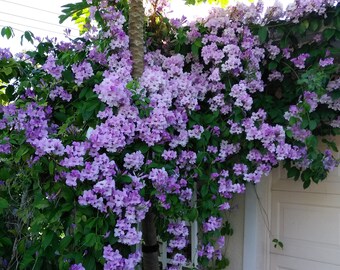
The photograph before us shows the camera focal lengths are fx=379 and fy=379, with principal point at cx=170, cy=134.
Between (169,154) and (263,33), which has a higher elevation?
(263,33)

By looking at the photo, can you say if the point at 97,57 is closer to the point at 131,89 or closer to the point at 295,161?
the point at 131,89

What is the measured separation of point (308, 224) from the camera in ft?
9.89

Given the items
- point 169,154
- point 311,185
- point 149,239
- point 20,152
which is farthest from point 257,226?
point 20,152

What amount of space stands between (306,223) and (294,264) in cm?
36

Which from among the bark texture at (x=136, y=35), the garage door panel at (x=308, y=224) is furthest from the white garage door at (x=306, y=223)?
the bark texture at (x=136, y=35)

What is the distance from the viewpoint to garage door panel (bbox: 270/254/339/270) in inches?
115

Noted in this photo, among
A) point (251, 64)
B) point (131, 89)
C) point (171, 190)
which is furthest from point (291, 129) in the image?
point (131, 89)

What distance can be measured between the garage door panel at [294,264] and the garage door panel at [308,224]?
0.03 metres

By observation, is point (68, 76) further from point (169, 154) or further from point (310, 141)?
point (310, 141)

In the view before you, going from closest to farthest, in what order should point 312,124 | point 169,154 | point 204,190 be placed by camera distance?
point 169,154
point 312,124
point 204,190

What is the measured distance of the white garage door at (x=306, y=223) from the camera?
2889mm

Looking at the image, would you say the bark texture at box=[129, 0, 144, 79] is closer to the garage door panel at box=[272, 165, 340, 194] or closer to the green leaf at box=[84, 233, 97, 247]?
the green leaf at box=[84, 233, 97, 247]

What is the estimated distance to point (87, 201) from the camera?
6.30ft

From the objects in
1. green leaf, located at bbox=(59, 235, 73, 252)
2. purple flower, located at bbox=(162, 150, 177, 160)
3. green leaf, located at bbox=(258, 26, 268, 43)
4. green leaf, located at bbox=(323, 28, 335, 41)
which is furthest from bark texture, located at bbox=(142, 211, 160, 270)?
green leaf, located at bbox=(323, 28, 335, 41)
